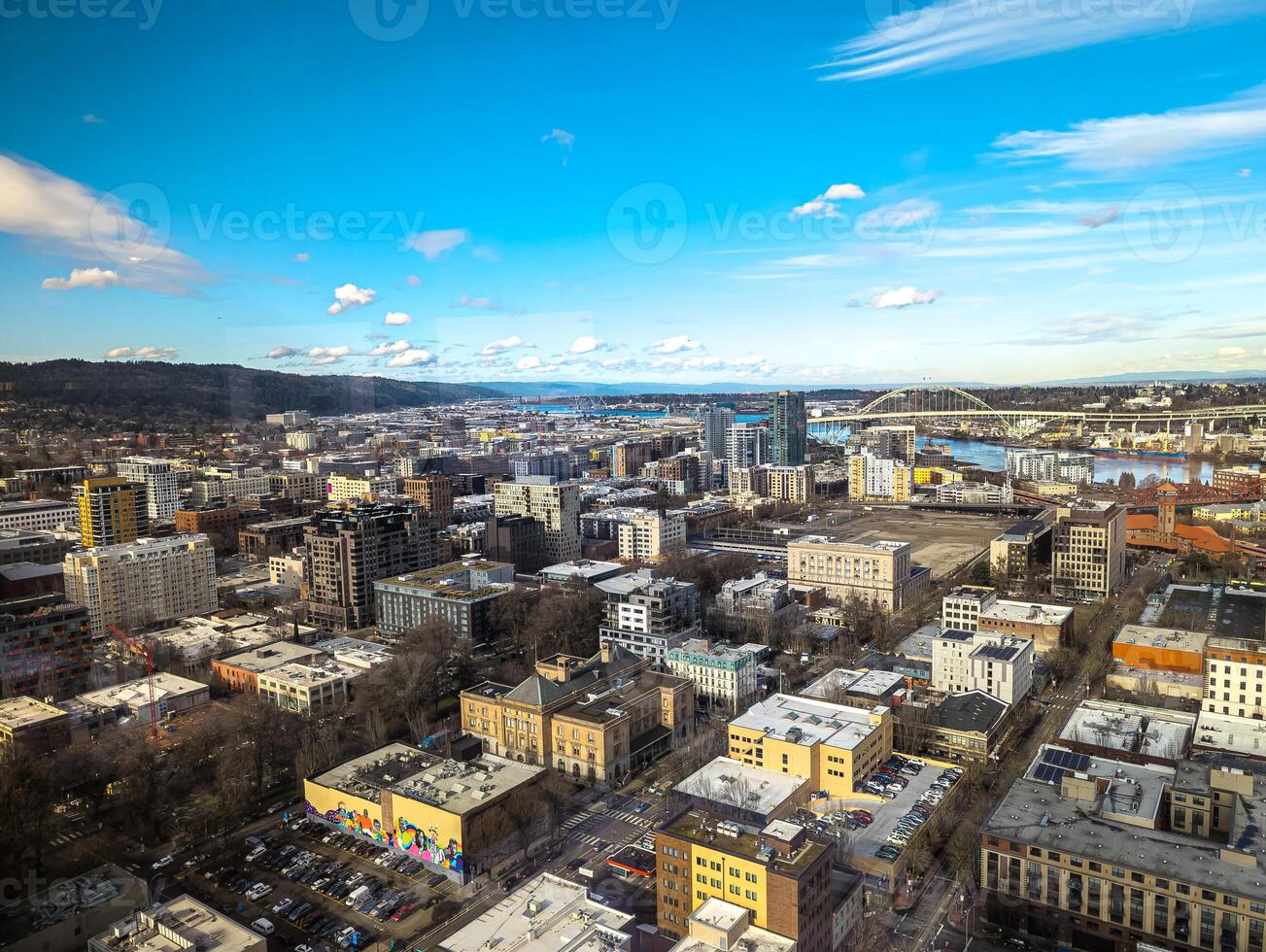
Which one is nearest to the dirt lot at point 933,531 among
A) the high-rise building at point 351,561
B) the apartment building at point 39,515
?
the high-rise building at point 351,561

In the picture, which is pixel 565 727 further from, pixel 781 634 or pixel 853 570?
pixel 853 570

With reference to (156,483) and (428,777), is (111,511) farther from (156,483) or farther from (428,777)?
(428,777)

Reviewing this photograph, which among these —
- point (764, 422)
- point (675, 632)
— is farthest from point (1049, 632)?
point (764, 422)

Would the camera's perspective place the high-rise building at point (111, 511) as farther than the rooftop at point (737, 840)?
Yes

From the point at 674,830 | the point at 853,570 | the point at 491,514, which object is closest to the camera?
the point at 674,830

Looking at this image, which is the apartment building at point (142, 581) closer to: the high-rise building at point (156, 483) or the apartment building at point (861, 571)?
the high-rise building at point (156, 483)

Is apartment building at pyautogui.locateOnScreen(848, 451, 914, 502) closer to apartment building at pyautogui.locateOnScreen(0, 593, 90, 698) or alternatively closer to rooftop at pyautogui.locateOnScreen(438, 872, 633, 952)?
apartment building at pyautogui.locateOnScreen(0, 593, 90, 698)

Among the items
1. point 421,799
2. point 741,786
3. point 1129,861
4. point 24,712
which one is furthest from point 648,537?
point 1129,861
